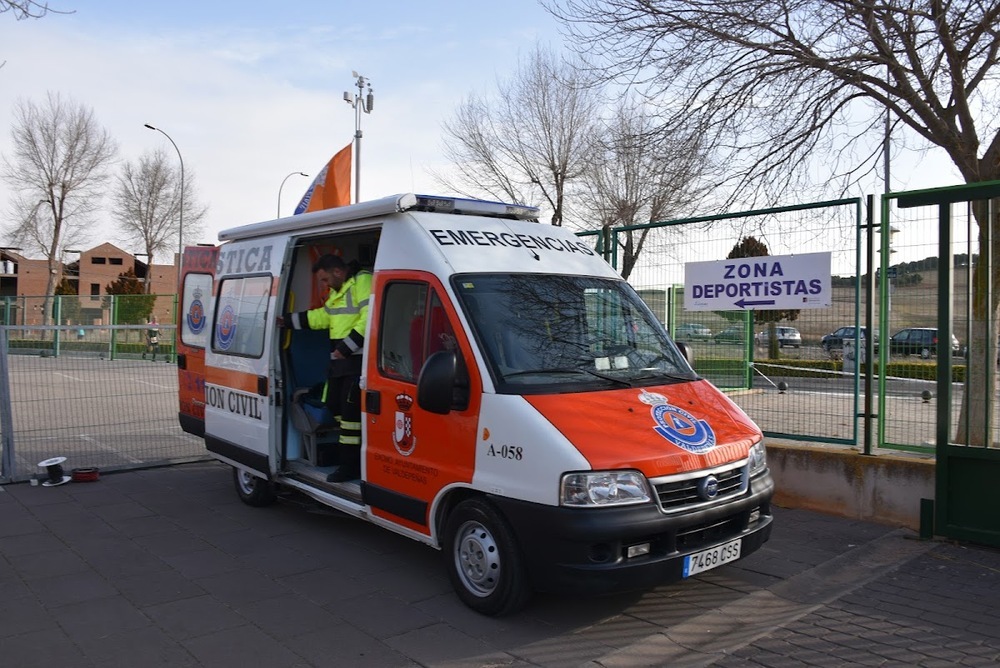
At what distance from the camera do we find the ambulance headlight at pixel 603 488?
4215 mm

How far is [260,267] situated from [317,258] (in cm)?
54

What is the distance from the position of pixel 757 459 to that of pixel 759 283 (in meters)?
2.71

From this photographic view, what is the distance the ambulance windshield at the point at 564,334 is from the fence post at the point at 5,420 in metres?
5.57

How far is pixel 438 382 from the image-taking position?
Answer: 4.60 meters

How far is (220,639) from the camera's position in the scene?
4.46m

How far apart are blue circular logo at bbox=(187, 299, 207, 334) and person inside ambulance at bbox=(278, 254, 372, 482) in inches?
76.3

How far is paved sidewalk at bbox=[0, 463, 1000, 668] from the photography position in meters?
4.27

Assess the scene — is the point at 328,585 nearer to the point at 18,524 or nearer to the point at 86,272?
the point at 18,524

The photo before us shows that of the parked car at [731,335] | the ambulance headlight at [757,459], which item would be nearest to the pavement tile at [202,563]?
the ambulance headlight at [757,459]

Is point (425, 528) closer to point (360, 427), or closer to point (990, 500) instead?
point (360, 427)

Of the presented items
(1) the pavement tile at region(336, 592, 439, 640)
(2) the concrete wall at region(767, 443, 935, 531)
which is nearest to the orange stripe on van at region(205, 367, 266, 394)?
(1) the pavement tile at region(336, 592, 439, 640)

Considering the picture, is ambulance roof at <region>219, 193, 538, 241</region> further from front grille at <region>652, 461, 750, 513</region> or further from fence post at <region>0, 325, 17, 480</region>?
fence post at <region>0, 325, 17, 480</region>

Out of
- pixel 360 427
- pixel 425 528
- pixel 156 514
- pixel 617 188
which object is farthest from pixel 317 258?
pixel 617 188

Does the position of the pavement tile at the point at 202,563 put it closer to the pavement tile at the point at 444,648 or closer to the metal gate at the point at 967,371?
the pavement tile at the point at 444,648
